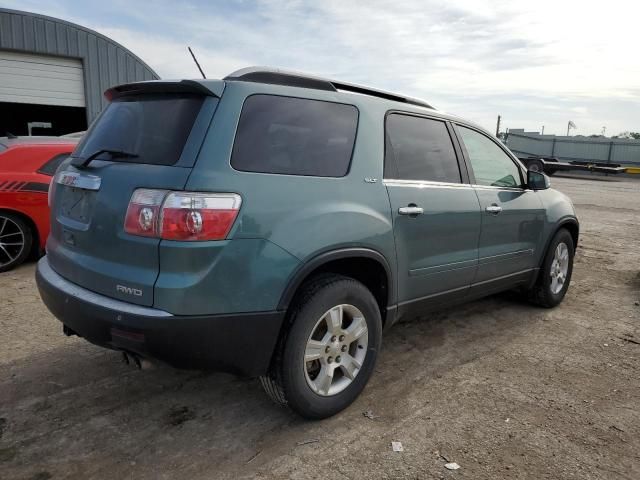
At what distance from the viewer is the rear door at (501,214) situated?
12.7ft

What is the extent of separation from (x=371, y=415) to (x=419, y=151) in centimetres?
175

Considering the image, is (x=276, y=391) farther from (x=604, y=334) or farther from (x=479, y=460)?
(x=604, y=334)

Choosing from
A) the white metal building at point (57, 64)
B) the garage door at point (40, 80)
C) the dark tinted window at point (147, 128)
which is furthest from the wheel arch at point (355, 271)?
the garage door at point (40, 80)

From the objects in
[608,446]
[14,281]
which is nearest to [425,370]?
[608,446]

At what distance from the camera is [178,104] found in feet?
8.34

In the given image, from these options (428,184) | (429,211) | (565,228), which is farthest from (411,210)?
(565,228)

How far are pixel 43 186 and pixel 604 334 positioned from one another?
6050 mm

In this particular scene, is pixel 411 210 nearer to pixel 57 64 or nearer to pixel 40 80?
pixel 40 80

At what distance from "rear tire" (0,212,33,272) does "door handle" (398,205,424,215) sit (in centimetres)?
470

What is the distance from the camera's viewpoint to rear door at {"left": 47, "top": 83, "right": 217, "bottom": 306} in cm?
232

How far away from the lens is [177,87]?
256 centimetres

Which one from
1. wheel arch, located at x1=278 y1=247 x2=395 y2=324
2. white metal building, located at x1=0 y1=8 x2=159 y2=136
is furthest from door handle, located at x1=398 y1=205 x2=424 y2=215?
white metal building, located at x1=0 y1=8 x2=159 y2=136

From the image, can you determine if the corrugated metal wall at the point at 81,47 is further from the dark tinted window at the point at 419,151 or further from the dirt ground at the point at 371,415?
the dark tinted window at the point at 419,151

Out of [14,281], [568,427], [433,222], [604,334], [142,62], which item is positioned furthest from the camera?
[142,62]
